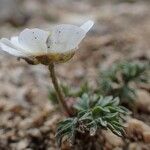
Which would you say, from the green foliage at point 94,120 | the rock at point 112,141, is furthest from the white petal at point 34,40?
the rock at point 112,141

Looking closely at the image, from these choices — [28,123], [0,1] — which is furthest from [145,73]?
[0,1]

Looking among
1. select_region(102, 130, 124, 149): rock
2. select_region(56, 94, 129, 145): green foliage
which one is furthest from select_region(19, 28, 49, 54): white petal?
select_region(102, 130, 124, 149): rock

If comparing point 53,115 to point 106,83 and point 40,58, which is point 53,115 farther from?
point 40,58

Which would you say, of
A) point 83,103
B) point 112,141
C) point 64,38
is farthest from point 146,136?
point 64,38

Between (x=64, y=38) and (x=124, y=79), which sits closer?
(x=64, y=38)

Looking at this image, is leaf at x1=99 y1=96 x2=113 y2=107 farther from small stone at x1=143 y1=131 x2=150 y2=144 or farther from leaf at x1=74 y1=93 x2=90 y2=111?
small stone at x1=143 y1=131 x2=150 y2=144

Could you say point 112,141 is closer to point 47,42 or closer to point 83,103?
point 83,103

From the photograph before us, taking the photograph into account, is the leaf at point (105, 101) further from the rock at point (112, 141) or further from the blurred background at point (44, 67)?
the blurred background at point (44, 67)
